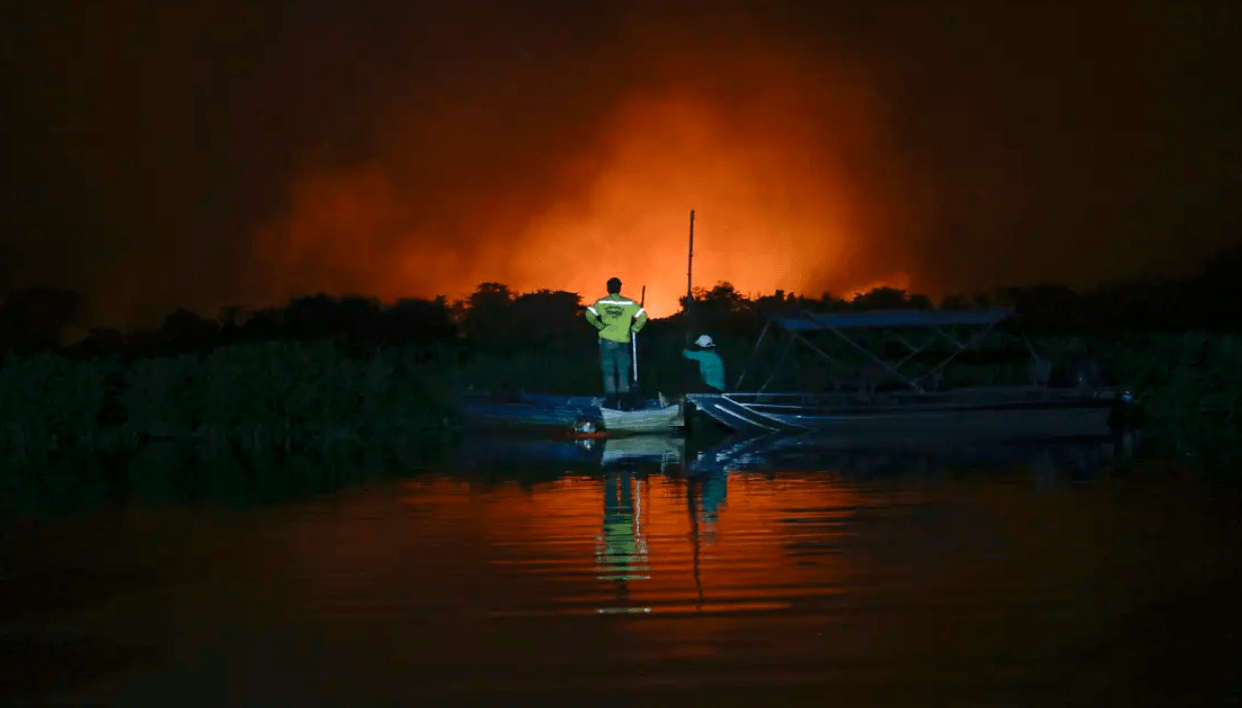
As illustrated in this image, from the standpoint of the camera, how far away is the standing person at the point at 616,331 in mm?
19531

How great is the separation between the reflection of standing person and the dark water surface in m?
0.04

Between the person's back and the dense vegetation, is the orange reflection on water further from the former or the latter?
the person's back

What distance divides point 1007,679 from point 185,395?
64.8 ft

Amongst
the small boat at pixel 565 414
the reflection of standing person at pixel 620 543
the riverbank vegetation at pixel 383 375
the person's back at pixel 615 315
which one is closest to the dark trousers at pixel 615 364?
the person's back at pixel 615 315

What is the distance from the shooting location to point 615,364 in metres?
20.1

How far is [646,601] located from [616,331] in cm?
1228

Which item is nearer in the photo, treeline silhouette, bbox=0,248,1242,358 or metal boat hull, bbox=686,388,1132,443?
metal boat hull, bbox=686,388,1132,443

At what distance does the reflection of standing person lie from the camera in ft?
28.0

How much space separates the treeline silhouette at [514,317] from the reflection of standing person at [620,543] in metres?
19.7

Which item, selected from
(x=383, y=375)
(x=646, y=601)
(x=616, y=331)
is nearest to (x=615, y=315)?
(x=616, y=331)

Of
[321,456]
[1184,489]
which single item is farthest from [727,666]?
[321,456]

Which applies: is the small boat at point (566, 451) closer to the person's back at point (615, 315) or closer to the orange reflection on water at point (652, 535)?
the person's back at point (615, 315)

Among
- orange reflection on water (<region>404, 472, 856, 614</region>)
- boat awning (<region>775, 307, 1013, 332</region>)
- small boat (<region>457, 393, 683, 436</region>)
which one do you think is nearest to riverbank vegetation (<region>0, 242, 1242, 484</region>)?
boat awning (<region>775, 307, 1013, 332</region>)

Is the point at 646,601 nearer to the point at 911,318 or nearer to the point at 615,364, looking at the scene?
the point at 615,364
